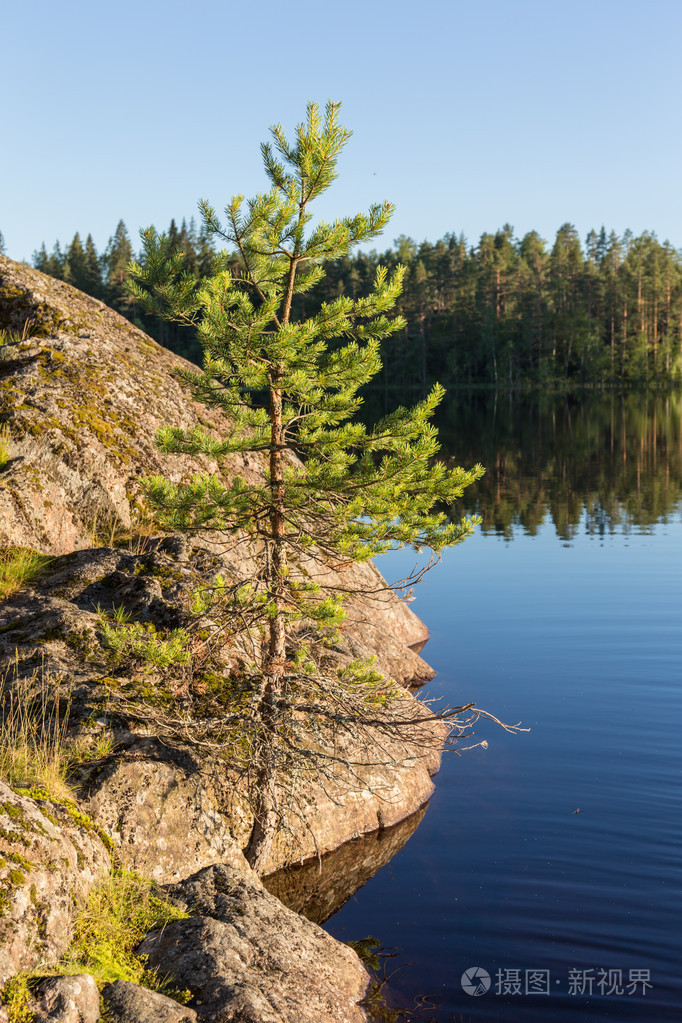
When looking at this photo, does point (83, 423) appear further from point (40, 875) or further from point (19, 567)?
point (40, 875)

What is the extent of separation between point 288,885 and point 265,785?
997 millimetres

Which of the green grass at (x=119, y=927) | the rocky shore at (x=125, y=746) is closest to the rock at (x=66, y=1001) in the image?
the rocky shore at (x=125, y=746)

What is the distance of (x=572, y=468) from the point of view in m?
34.8

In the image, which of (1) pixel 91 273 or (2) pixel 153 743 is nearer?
(2) pixel 153 743

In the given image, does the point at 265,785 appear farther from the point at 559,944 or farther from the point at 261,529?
the point at 559,944

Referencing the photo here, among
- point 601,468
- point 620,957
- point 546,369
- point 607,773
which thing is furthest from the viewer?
point 546,369

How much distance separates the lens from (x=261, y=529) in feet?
23.7

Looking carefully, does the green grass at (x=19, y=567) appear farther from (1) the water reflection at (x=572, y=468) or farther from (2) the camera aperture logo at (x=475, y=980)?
(1) the water reflection at (x=572, y=468)

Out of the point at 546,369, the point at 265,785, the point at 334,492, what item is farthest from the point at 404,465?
the point at 546,369

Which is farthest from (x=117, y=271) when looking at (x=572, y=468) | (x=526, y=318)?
(x=572, y=468)

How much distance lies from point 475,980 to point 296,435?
472cm

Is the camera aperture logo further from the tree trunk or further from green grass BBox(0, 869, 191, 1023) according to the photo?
green grass BBox(0, 869, 191, 1023)

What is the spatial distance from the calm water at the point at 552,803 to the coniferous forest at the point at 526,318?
262ft

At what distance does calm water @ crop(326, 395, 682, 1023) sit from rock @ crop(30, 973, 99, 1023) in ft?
9.10
